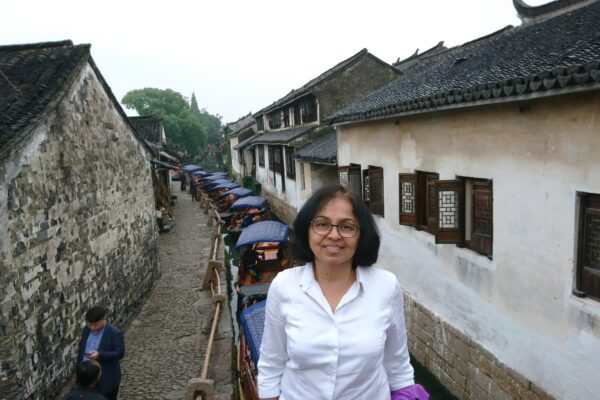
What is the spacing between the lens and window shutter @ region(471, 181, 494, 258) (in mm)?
6645

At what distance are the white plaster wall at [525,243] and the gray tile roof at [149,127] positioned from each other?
86.5 ft

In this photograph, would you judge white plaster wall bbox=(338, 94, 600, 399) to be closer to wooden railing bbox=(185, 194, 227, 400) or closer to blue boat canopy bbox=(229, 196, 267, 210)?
wooden railing bbox=(185, 194, 227, 400)

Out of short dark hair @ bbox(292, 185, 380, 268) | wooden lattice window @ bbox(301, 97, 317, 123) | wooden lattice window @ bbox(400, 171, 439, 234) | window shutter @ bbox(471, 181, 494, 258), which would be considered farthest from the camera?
wooden lattice window @ bbox(301, 97, 317, 123)

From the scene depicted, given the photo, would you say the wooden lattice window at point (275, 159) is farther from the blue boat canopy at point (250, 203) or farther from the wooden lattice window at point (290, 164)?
the blue boat canopy at point (250, 203)

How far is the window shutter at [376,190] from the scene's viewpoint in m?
10.3

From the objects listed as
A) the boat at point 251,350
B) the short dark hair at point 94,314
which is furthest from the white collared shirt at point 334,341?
the boat at point 251,350

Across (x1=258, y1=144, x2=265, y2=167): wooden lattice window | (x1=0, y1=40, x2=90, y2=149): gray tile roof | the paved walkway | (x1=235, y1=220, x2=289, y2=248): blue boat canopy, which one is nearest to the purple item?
the paved walkway

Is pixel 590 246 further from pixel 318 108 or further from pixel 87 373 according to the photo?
pixel 318 108

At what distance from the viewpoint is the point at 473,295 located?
7.04m

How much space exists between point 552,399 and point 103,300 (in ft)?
26.5

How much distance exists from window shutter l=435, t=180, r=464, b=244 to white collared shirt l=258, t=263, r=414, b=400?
5084 millimetres

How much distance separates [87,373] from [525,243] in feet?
17.9

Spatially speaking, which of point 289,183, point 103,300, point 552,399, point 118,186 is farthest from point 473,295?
point 289,183

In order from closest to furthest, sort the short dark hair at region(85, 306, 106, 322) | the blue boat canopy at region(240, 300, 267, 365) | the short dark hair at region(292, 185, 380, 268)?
the short dark hair at region(292, 185, 380, 268)
the short dark hair at region(85, 306, 106, 322)
the blue boat canopy at region(240, 300, 267, 365)
